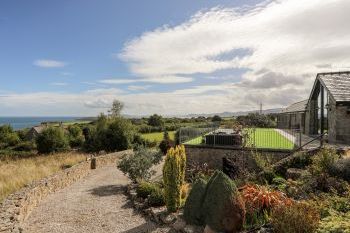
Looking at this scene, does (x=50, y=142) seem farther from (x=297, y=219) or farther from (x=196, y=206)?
(x=297, y=219)

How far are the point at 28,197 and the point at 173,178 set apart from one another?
5.68m

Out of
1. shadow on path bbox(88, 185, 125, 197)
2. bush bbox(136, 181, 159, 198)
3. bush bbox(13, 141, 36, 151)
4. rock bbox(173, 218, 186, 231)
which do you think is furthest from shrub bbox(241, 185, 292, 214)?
bush bbox(13, 141, 36, 151)

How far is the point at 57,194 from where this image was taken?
51.6 feet

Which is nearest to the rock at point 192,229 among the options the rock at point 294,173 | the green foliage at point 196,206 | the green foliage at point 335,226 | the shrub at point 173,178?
the green foliage at point 196,206

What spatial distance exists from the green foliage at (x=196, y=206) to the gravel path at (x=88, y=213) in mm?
1147

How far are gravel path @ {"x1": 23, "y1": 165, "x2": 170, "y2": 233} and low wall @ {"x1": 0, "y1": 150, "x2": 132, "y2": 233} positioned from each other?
0.31 meters

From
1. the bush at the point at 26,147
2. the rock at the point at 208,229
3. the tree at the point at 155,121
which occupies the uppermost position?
the tree at the point at 155,121

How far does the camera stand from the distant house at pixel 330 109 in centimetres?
2100

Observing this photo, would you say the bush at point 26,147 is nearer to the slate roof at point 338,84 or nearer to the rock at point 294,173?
the slate roof at point 338,84

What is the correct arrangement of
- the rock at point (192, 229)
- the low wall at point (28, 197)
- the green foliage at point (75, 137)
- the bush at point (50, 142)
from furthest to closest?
the green foliage at point (75, 137) < the bush at point (50, 142) < the low wall at point (28, 197) < the rock at point (192, 229)

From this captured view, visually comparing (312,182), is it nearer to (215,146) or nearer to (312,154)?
(312,154)

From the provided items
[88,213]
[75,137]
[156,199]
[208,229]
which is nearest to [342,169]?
[208,229]

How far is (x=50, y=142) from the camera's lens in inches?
1523

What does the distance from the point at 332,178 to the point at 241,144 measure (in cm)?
912
